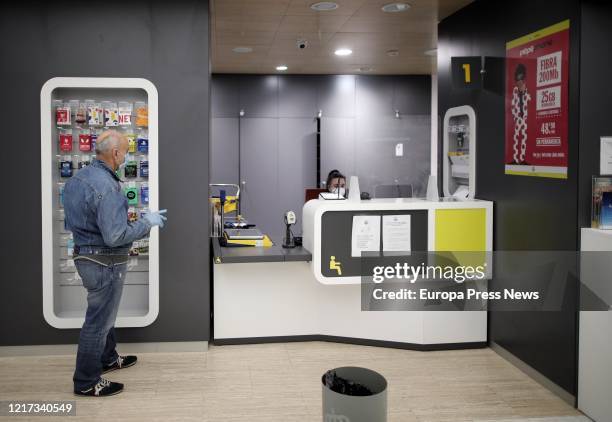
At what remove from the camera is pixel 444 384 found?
13.8 feet

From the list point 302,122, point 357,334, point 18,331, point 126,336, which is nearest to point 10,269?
point 18,331

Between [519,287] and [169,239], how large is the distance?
2.53m

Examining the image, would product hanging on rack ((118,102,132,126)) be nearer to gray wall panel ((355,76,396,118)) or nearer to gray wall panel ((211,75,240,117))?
gray wall panel ((211,75,240,117))

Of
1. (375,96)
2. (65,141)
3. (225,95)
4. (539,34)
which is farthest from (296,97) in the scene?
(539,34)

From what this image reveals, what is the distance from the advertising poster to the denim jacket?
2.49 metres

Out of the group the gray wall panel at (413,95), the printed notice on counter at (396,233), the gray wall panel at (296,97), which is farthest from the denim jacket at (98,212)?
the gray wall panel at (413,95)

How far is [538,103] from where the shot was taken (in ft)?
13.7

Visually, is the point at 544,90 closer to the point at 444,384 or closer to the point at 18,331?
the point at 444,384

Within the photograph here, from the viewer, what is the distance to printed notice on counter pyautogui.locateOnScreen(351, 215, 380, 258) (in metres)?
4.64

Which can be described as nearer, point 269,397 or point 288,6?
point 269,397

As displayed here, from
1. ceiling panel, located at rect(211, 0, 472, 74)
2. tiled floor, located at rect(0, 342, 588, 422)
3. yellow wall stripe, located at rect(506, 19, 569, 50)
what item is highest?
ceiling panel, located at rect(211, 0, 472, 74)

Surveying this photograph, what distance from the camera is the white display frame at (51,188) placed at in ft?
15.2

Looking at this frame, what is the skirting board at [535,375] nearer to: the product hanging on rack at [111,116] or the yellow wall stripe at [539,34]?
the yellow wall stripe at [539,34]

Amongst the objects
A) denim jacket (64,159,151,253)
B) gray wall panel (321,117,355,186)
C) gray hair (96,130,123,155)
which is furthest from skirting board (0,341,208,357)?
gray wall panel (321,117,355,186)
